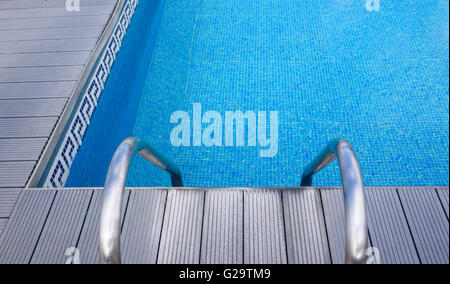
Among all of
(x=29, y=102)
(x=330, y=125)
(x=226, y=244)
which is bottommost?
(x=226, y=244)

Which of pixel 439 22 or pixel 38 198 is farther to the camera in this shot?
pixel 439 22

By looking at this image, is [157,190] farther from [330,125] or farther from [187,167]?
[330,125]

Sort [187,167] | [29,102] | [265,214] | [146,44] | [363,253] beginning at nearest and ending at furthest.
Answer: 1. [363,253]
2. [265,214]
3. [29,102]
4. [187,167]
5. [146,44]

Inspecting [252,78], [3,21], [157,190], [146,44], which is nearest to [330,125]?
[252,78]

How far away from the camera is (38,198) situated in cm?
179

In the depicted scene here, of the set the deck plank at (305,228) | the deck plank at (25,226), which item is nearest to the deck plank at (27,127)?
the deck plank at (25,226)

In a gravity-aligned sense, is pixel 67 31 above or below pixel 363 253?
above

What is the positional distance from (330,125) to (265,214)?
2.10 meters

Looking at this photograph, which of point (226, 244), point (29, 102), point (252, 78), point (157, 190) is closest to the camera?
point (226, 244)

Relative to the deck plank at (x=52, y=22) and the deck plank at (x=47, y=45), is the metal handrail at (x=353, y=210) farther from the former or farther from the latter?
the deck plank at (x=52, y=22)

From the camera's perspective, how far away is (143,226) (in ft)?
5.22

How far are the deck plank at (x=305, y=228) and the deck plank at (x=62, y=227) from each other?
3.47 feet

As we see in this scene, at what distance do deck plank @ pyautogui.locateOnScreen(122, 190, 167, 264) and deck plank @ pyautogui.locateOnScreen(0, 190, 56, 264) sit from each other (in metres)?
0.47

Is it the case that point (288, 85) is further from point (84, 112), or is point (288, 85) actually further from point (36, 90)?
point (36, 90)
